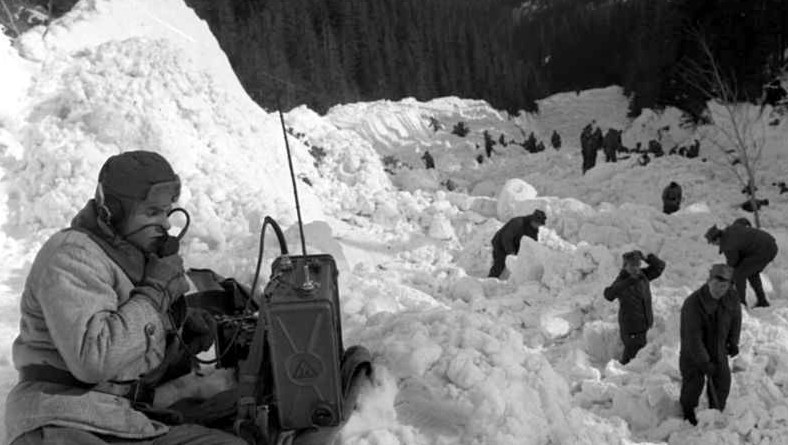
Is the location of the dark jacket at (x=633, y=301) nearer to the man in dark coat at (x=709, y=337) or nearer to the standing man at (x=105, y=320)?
the man in dark coat at (x=709, y=337)

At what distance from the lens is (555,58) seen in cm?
5391

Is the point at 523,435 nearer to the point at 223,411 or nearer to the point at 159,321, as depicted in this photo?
the point at 223,411

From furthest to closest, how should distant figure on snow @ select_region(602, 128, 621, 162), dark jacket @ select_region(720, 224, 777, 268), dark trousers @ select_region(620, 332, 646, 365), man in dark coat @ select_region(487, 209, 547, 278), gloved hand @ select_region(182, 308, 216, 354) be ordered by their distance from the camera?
1. distant figure on snow @ select_region(602, 128, 621, 162)
2. man in dark coat @ select_region(487, 209, 547, 278)
3. dark jacket @ select_region(720, 224, 777, 268)
4. dark trousers @ select_region(620, 332, 646, 365)
5. gloved hand @ select_region(182, 308, 216, 354)

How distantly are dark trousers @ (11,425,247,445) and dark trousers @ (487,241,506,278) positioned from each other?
771 centimetres

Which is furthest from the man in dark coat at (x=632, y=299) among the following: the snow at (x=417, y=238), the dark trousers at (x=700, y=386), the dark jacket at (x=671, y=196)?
the dark jacket at (x=671, y=196)

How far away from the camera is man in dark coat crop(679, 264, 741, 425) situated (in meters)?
5.21

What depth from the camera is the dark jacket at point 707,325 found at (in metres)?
5.23

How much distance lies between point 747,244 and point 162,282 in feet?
23.8

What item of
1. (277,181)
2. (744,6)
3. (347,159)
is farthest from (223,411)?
(744,6)

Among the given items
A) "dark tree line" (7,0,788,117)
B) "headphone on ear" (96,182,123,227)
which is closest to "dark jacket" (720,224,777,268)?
"headphone on ear" (96,182,123,227)

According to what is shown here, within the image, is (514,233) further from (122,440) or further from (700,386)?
(122,440)

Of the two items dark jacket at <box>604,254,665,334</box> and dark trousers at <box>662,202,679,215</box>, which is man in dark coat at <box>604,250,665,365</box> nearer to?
dark jacket at <box>604,254,665,334</box>

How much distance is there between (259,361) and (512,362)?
124 cm

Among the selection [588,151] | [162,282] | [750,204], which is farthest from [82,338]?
[588,151]
